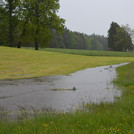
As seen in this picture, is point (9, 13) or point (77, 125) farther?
point (9, 13)

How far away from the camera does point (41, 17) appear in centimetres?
4866

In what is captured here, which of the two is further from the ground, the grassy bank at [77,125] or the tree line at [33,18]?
the tree line at [33,18]

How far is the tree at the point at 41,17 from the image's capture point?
157 ft

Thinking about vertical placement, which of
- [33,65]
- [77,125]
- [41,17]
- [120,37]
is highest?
[41,17]

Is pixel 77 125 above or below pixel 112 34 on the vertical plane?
below

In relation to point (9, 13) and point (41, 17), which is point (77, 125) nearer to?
point (41, 17)

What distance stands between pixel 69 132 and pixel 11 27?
5052 cm

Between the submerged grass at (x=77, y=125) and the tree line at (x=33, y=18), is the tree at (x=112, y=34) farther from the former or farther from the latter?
the submerged grass at (x=77, y=125)

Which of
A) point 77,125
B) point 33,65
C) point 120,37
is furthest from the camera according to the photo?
point 120,37

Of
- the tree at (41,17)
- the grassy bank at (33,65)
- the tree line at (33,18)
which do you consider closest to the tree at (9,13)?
the tree line at (33,18)

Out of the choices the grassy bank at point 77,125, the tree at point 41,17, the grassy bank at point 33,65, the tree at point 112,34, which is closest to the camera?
the grassy bank at point 77,125

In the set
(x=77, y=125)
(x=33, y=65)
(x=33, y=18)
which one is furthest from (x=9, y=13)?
(x=77, y=125)

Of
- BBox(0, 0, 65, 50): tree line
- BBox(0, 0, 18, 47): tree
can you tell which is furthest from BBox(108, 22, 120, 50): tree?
BBox(0, 0, 18, 47): tree

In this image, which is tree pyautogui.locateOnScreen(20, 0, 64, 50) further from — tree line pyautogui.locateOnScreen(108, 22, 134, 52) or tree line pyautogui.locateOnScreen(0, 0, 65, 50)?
tree line pyautogui.locateOnScreen(108, 22, 134, 52)
